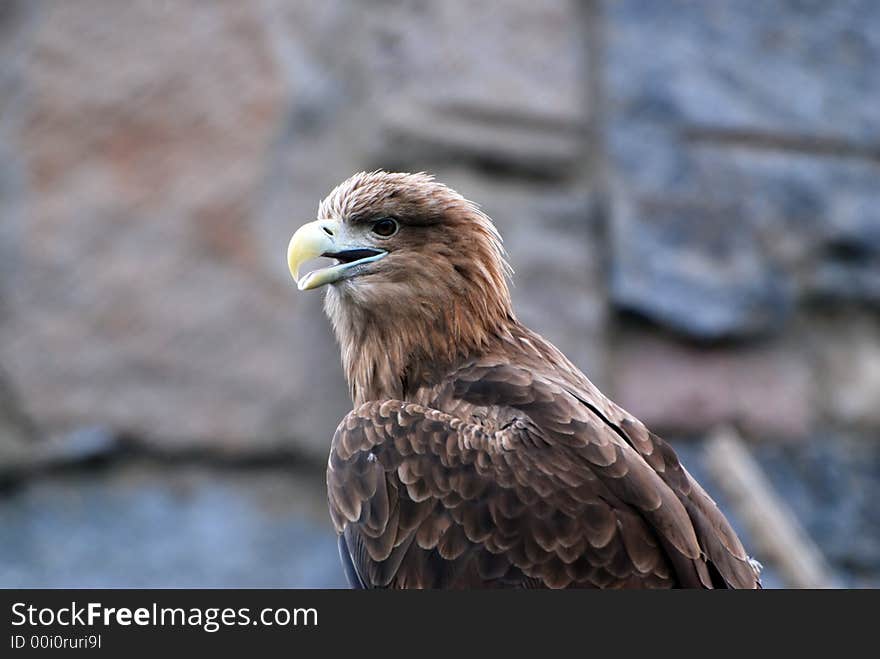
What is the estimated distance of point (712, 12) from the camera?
156 inches

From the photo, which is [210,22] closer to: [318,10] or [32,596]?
[318,10]

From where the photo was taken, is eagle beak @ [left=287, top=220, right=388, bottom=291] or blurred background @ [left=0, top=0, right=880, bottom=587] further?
blurred background @ [left=0, top=0, right=880, bottom=587]

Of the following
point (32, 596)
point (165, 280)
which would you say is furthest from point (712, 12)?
point (32, 596)

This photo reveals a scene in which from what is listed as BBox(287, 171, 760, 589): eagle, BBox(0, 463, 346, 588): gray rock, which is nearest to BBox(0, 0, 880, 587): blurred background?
BBox(0, 463, 346, 588): gray rock

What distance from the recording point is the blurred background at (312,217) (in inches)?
144

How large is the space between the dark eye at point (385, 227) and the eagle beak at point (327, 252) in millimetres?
34

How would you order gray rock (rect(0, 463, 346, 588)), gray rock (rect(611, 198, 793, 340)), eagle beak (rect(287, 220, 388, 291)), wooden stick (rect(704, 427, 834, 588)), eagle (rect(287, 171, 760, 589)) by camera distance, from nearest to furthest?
eagle (rect(287, 171, 760, 589)), eagle beak (rect(287, 220, 388, 291)), wooden stick (rect(704, 427, 834, 588)), gray rock (rect(0, 463, 346, 588)), gray rock (rect(611, 198, 793, 340))

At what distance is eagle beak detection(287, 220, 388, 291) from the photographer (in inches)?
102

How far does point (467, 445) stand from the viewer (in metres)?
2.42

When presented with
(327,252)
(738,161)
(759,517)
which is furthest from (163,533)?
(738,161)

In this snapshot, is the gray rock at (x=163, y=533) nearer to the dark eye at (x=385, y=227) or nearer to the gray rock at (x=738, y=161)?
the gray rock at (x=738, y=161)

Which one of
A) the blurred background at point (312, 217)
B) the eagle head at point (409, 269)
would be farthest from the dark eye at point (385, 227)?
the blurred background at point (312, 217)

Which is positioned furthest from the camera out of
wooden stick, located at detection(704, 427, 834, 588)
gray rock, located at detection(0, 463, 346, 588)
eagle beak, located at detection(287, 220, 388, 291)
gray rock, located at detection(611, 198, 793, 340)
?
gray rock, located at detection(611, 198, 793, 340)

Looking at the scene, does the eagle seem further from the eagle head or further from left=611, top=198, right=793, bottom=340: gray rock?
left=611, top=198, right=793, bottom=340: gray rock
